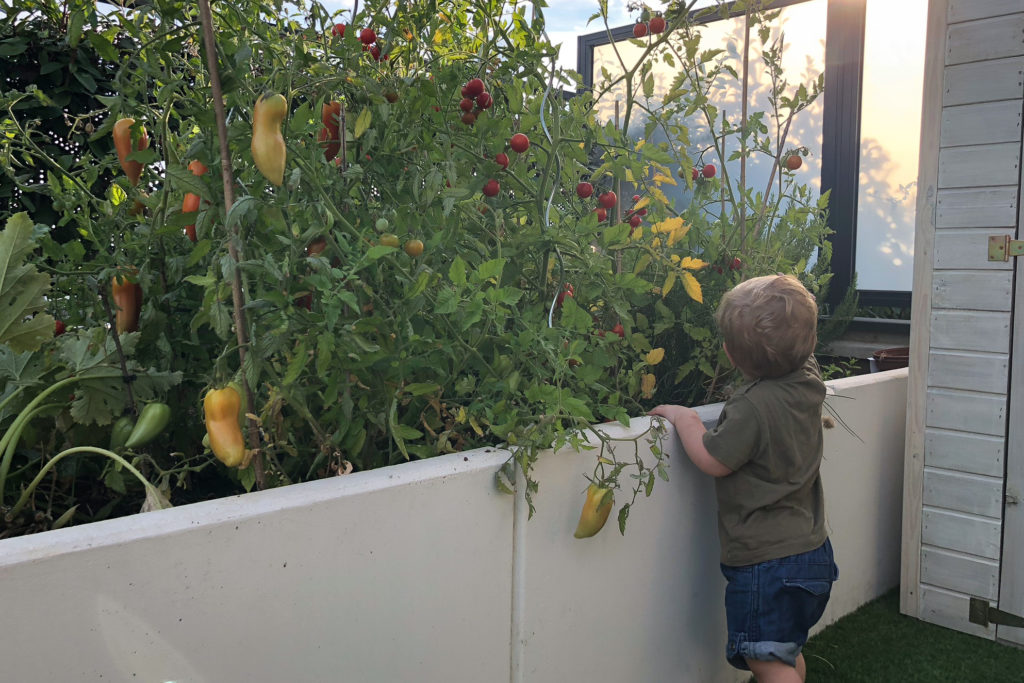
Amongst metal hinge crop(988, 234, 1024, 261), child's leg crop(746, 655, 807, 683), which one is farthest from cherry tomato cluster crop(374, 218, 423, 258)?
metal hinge crop(988, 234, 1024, 261)

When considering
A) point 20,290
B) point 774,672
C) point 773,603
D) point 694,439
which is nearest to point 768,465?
point 694,439

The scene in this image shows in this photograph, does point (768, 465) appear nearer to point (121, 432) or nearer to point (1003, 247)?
point (1003, 247)

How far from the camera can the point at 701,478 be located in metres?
1.50

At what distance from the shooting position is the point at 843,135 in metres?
3.32

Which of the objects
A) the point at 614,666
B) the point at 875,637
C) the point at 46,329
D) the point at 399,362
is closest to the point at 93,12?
the point at 46,329

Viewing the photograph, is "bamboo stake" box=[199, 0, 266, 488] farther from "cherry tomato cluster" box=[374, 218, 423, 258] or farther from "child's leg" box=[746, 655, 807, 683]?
"child's leg" box=[746, 655, 807, 683]

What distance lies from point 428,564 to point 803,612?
83 cm

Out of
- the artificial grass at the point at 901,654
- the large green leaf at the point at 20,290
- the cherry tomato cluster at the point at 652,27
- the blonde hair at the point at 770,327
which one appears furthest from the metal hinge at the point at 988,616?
the large green leaf at the point at 20,290

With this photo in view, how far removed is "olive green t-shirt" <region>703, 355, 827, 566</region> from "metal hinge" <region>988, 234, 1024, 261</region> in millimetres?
739

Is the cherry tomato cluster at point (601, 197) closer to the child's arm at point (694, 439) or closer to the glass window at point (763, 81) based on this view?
the child's arm at point (694, 439)

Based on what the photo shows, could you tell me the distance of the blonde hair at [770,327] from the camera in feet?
4.76

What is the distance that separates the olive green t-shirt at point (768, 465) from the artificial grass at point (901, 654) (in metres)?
0.44

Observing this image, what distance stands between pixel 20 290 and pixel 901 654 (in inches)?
75.9

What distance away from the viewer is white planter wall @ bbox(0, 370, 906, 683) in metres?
0.76
